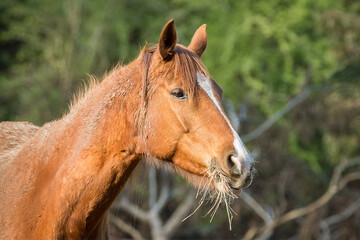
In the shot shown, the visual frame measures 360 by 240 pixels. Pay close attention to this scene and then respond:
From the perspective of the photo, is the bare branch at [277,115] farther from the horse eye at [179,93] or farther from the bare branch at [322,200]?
the horse eye at [179,93]

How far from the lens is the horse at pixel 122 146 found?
8.95 ft

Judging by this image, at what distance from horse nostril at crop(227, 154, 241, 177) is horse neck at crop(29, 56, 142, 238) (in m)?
0.61

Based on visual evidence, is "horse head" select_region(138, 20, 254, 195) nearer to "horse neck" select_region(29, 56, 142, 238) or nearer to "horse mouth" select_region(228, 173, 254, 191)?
"horse mouth" select_region(228, 173, 254, 191)

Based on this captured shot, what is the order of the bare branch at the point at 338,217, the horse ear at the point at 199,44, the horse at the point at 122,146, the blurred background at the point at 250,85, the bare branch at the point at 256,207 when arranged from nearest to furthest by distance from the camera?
the horse at the point at 122,146, the horse ear at the point at 199,44, the bare branch at the point at 256,207, the blurred background at the point at 250,85, the bare branch at the point at 338,217

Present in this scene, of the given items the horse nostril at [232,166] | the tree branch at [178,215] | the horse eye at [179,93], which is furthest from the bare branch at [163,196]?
the horse nostril at [232,166]

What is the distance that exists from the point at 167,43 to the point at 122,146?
0.73 m

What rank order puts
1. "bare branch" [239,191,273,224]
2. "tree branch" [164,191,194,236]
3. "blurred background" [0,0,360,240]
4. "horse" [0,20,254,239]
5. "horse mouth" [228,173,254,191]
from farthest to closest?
"blurred background" [0,0,360,240] < "tree branch" [164,191,194,236] < "bare branch" [239,191,273,224] < "horse" [0,20,254,239] < "horse mouth" [228,173,254,191]

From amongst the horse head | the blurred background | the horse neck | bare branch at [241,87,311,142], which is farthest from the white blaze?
bare branch at [241,87,311,142]

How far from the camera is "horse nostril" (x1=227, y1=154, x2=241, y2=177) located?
8.31ft

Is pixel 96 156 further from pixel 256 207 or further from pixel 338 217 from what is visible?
pixel 338 217

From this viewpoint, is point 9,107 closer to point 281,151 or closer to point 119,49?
point 119,49

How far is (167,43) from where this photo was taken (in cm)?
287

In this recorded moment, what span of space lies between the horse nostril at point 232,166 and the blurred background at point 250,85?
669 centimetres

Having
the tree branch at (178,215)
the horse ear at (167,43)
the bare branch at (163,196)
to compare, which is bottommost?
the tree branch at (178,215)
